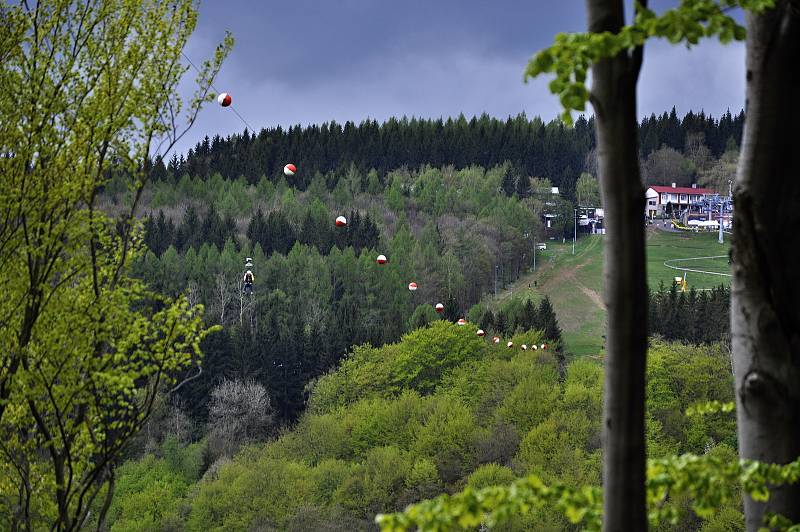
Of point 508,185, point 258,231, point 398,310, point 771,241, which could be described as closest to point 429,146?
point 508,185

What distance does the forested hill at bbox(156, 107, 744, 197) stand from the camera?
6142 inches

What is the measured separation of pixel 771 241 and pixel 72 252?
6.51 meters

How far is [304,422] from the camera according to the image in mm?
64500

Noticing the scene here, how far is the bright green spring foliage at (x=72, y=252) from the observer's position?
27.6 feet

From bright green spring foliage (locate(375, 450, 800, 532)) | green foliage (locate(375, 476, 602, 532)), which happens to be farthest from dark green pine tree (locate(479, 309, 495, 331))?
green foliage (locate(375, 476, 602, 532))

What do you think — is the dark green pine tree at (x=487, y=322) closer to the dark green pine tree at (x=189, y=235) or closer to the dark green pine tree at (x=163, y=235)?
the dark green pine tree at (x=189, y=235)

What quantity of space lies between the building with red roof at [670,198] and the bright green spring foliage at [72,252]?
130287mm

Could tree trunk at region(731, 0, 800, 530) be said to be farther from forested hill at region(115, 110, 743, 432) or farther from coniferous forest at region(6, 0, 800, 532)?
forested hill at region(115, 110, 743, 432)

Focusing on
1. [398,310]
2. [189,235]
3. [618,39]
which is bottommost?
[398,310]

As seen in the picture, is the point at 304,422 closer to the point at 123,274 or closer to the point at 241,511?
the point at 241,511

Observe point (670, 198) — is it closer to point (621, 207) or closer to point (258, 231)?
point (258, 231)

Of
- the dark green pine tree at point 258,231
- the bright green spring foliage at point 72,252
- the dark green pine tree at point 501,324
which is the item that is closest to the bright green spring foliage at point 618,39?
the bright green spring foliage at point 72,252

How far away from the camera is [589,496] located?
412cm

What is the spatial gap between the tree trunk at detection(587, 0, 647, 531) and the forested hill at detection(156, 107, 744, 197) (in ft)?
488
